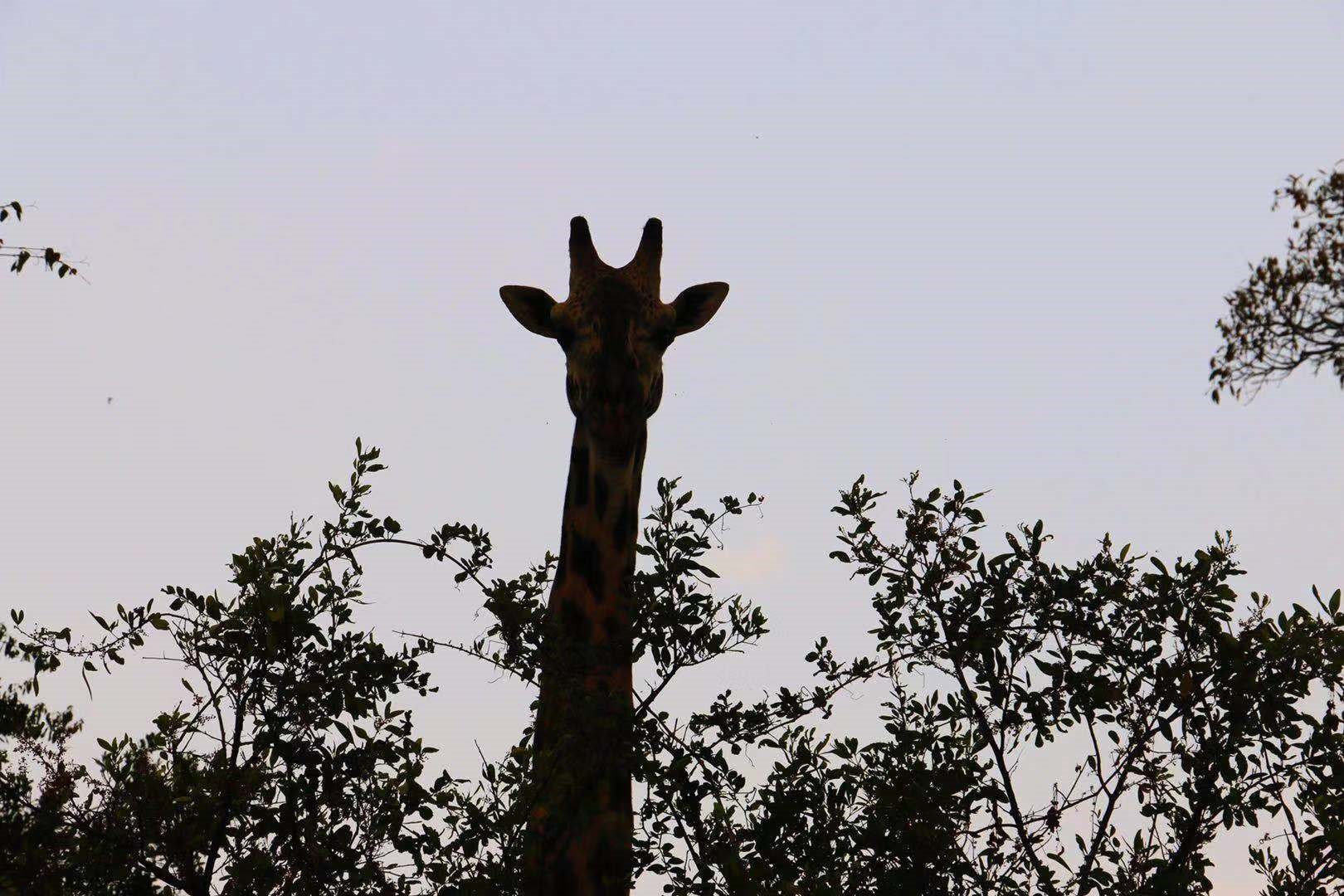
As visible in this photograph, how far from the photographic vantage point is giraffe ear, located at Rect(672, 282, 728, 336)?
9.91 metres

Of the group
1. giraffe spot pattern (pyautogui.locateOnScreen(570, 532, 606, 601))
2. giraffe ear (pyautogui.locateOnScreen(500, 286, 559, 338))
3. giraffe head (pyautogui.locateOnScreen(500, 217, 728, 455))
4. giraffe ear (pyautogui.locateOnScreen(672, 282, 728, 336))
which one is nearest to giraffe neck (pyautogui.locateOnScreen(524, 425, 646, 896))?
giraffe spot pattern (pyautogui.locateOnScreen(570, 532, 606, 601))

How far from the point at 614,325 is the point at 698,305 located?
4.71ft


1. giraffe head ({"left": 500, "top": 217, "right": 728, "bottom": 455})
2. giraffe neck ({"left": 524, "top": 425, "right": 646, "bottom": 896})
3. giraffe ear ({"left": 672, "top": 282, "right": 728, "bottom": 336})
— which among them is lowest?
giraffe neck ({"left": 524, "top": 425, "right": 646, "bottom": 896})

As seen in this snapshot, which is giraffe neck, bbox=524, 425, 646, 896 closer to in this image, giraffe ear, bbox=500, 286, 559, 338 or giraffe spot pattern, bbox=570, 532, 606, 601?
giraffe spot pattern, bbox=570, 532, 606, 601

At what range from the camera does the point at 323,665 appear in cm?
769

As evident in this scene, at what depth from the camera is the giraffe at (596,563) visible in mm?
7250

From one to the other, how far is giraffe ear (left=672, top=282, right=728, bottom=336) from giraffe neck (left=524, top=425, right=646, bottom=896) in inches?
58.4

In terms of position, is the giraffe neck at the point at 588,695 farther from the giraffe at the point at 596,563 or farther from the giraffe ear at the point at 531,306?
the giraffe ear at the point at 531,306

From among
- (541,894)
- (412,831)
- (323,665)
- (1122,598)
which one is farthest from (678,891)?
(1122,598)

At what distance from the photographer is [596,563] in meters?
8.42

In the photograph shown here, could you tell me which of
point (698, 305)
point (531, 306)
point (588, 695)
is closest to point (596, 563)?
point (588, 695)

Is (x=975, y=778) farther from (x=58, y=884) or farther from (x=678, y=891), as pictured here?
(x=58, y=884)

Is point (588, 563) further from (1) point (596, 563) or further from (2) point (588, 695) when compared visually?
(2) point (588, 695)

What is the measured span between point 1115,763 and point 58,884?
5374mm
